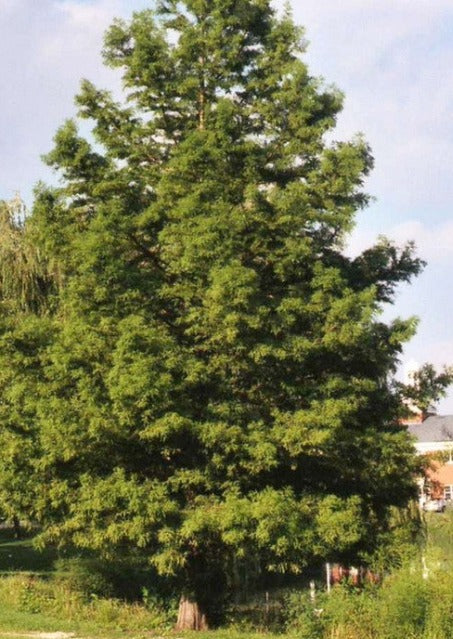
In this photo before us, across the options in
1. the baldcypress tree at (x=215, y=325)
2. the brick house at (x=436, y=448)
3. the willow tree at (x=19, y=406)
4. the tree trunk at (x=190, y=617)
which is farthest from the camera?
the brick house at (x=436, y=448)

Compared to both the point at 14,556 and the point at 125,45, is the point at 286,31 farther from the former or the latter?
the point at 14,556

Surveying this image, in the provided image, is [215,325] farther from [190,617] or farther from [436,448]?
[436,448]

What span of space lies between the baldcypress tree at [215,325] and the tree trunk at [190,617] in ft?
0.13

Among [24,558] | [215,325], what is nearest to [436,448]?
[24,558]

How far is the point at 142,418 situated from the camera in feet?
49.2

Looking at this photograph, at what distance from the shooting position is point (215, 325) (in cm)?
1540

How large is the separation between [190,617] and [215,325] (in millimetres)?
5855

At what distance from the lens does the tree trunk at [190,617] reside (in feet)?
55.8

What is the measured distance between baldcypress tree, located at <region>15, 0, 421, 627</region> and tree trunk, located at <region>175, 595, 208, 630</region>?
0.04 m

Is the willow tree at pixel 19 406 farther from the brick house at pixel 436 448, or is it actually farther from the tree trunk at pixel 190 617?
the brick house at pixel 436 448

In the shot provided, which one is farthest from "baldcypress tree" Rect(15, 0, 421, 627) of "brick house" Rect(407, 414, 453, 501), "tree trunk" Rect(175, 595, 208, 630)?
"brick house" Rect(407, 414, 453, 501)

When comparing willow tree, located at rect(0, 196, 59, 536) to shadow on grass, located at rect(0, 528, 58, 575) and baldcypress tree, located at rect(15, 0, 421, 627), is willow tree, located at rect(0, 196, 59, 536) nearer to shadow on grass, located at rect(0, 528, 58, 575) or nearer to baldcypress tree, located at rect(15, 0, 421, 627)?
baldcypress tree, located at rect(15, 0, 421, 627)

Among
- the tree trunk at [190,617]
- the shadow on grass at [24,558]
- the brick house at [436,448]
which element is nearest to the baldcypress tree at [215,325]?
the tree trunk at [190,617]

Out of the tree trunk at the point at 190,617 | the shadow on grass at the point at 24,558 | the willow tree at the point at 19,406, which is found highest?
the willow tree at the point at 19,406
